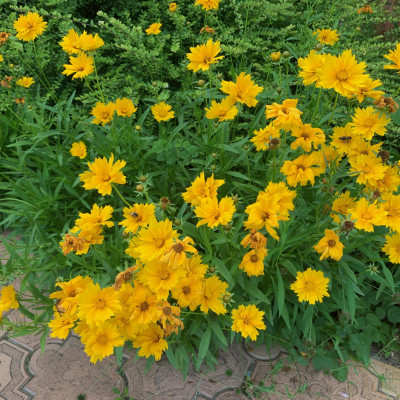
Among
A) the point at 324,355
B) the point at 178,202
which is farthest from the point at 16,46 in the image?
the point at 324,355

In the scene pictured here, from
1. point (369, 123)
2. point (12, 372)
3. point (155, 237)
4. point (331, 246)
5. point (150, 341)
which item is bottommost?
point (12, 372)

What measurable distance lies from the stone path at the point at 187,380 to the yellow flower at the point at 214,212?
36.2 inches

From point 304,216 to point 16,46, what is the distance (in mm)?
1972

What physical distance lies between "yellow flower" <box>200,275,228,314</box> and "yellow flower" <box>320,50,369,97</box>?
2.67 feet

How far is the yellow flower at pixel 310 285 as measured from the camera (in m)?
1.51

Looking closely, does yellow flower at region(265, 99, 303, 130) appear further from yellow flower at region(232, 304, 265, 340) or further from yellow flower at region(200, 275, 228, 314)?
yellow flower at region(232, 304, 265, 340)

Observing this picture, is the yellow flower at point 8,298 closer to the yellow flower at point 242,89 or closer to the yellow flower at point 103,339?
the yellow flower at point 103,339

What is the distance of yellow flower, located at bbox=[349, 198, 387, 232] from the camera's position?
1.26 m

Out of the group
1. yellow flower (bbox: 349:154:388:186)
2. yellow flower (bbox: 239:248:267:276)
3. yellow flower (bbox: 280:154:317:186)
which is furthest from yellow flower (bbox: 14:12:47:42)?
yellow flower (bbox: 349:154:388:186)

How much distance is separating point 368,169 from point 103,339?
1.14 meters

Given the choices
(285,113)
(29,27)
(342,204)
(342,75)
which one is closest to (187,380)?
(342,204)

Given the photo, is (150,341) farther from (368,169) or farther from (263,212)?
(368,169)

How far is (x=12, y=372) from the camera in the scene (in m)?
1.81

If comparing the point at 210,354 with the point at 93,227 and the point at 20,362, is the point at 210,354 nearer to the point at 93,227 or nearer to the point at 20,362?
the point at 93,227
